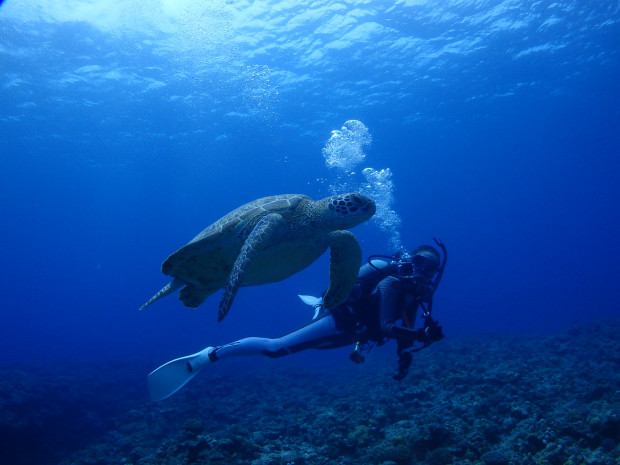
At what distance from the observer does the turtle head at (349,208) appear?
15.5 ft

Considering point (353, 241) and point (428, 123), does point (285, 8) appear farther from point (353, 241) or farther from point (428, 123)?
point (428, 123)

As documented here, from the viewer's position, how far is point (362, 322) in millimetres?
5605

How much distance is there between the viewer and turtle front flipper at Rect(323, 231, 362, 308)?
195 inches

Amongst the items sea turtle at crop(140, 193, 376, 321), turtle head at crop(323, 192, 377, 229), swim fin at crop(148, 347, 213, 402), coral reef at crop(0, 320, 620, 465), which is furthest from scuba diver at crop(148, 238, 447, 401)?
coral reef at crop(0, 320, 620, 465)

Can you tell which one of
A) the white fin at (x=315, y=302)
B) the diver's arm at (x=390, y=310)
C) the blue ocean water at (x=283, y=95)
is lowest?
the diver's arm at (x=390, y=310)

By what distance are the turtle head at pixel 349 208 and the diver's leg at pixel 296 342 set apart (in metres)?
1.93

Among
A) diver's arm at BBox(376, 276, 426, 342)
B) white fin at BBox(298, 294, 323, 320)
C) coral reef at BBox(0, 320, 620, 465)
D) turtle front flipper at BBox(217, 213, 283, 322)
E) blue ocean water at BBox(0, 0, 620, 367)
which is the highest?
blue ocean water at BBox(0, 0, 620, 367)

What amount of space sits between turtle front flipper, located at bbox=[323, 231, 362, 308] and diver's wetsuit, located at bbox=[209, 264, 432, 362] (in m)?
0.43

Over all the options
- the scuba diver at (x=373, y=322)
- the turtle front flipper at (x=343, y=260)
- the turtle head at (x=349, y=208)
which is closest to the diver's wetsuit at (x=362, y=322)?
the scuba diver at (x=373, y=322)

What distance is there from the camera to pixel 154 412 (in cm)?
1076

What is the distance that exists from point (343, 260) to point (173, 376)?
402 centimetres

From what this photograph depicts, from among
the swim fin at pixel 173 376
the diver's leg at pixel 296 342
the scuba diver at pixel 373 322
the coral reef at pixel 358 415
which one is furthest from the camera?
the swim fin at pixel 173 376

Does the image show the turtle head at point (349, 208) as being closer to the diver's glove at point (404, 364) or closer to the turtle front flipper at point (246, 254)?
the turtle front flipper at point (246, 254)

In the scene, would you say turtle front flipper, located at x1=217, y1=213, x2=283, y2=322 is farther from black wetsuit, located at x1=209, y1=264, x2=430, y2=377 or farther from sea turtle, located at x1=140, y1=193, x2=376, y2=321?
black wetsuit, located at x1=209, y1=264, x2=430, y2=377
